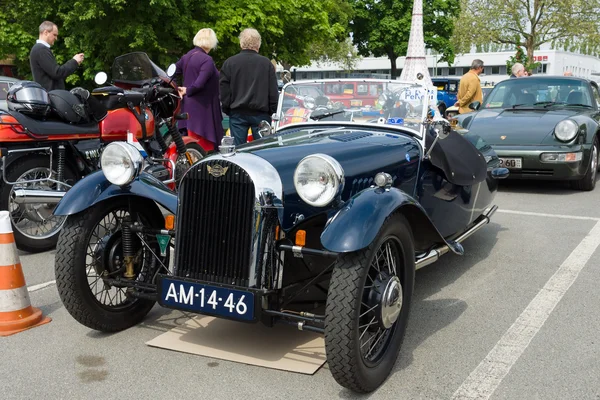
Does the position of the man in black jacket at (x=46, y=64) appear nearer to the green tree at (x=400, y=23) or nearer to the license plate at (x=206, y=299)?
the license plate at (x=206, y=299)

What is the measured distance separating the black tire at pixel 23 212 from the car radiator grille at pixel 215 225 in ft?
8.47

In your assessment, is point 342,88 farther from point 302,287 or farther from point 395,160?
point 302,287

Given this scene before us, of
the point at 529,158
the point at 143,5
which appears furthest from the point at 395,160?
the point at 143,5

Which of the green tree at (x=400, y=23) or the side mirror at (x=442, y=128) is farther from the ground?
the green tree at (x=400, y=23)

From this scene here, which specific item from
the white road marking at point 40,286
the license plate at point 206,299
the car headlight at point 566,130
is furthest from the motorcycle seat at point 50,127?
the car headlight at point 566,130

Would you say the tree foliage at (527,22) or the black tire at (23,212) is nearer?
the black tire at (23,212)

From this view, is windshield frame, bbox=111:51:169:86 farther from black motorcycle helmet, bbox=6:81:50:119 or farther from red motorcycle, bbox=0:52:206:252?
black motorcycle helmet, bbox=6:81:50:119

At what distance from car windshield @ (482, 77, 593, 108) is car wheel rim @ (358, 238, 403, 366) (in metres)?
6.70

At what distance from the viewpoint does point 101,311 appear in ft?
12.4

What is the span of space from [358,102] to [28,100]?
10.1ft

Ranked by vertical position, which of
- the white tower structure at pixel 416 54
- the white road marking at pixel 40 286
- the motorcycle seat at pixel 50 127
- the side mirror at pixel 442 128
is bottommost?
the white road marking at pixel 40 286

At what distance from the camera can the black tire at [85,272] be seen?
3615 mm

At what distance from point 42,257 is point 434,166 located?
3.54 metres

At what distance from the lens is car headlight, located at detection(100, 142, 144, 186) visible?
3.76 m
